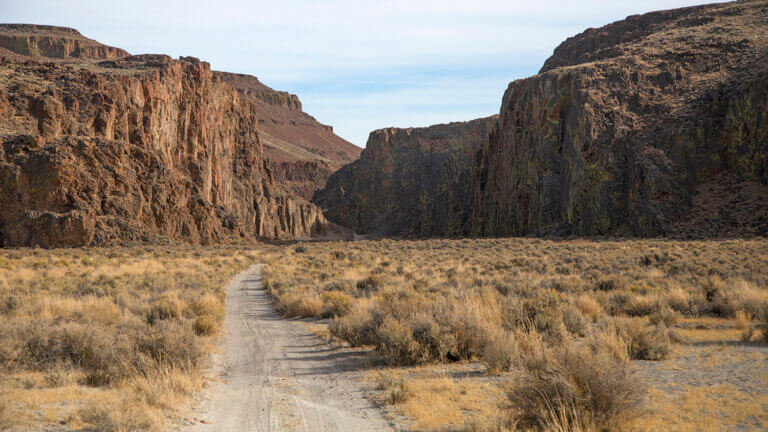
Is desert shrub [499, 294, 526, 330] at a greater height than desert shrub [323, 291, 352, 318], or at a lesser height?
greater

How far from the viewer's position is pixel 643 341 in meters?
8.78

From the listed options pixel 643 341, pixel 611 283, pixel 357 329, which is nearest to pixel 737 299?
pixel 611 283

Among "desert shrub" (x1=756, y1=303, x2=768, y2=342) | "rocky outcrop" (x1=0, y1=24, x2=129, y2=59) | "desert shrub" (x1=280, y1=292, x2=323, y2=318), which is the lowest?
"desert shrub" (x1=280, y1=292, x2=323, y2=318)

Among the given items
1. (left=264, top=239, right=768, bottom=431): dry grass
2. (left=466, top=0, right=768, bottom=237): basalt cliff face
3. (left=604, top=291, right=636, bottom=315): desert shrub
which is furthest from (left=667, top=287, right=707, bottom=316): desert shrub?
(left=466, top=0, right=768, bottom=237): basalt cliff face

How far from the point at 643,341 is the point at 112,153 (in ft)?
162

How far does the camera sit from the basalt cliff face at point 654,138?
169ft

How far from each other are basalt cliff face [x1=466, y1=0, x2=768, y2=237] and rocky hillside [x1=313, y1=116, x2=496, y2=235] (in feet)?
163

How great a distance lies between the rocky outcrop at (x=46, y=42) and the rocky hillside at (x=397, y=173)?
83030 millimetres

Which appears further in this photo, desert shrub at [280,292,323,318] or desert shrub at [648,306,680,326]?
desert shrub at [280,292,323,318]

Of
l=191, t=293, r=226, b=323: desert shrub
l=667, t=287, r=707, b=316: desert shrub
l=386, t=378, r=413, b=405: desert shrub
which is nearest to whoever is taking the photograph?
l=386, t=378, r=413, b=405: desert shrub

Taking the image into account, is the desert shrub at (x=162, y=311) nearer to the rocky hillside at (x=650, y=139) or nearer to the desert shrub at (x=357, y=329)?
the desert shrub at (x=357, y=329)

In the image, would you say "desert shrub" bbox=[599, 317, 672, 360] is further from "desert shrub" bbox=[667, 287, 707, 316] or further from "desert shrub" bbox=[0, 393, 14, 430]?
"desert shrub" bbox=[0, 393, 14, 430]

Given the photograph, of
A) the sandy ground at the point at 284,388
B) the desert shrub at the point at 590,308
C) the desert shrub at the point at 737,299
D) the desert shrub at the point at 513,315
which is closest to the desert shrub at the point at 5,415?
the sandy ground at the point at 284,388

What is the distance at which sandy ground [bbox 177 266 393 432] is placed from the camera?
20.4ft
